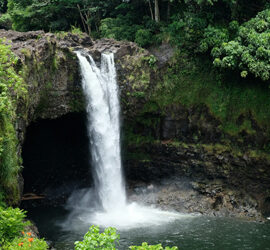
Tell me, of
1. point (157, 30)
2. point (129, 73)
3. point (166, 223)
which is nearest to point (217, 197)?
point (166, 223)

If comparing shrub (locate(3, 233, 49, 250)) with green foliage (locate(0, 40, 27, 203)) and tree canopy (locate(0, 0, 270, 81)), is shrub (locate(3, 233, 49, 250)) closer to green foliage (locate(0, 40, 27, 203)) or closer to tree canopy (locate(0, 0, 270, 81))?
green foliage (locate(0, 40, 27, 203))

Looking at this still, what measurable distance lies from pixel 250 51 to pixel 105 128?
7.82m

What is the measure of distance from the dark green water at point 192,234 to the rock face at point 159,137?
153 cm

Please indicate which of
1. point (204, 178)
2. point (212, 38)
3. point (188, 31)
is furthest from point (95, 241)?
point (188, 31)

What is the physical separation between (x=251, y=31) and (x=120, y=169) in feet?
30.7

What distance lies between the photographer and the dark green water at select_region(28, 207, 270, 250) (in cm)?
1198

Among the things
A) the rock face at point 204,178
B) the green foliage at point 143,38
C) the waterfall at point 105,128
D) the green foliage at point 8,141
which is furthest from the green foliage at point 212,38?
the green foliage at point 8,141

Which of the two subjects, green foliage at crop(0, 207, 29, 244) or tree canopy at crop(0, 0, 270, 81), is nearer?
green foliage at crop(0, 207, 29, 244)

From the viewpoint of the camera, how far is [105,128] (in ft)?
55.2

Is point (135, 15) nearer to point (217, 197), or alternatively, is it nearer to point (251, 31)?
point (251, 31)

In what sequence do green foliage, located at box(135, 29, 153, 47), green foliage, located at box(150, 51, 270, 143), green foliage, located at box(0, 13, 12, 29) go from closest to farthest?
green foliage, located at box(150, 51, 270, 143), green foliage, located at box(135, 29, 153, 47), green foliage, located at box(0, 13, 12, 29)

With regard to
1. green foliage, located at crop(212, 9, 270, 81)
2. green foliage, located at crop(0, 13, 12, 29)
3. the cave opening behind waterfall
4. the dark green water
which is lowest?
the dark green water

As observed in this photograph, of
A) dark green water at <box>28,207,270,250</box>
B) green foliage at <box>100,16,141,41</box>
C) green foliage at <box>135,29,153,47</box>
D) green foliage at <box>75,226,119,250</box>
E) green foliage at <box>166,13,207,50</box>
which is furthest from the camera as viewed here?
green foliage at <box>100,16,141,41</box>

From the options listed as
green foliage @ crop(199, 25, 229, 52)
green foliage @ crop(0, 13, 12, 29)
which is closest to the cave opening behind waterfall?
green foliage @ crop(199, 25, 229, 52)
